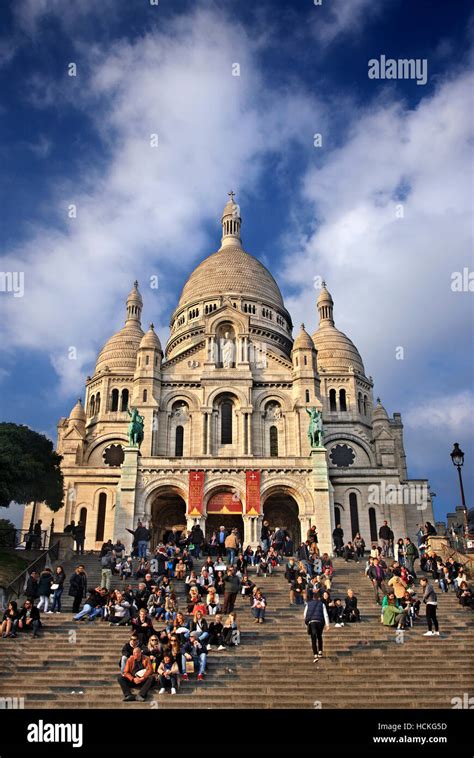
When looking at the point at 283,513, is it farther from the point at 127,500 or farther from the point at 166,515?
the point at 127,500

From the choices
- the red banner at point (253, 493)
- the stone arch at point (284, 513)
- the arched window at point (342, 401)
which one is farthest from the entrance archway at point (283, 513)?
the arched window at point (342, 401)

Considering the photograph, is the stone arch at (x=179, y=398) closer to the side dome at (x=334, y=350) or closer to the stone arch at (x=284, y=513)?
the stone arch at (x=284, y=513)

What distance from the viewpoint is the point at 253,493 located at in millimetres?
38969

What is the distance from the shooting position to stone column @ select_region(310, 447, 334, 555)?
1476 inches

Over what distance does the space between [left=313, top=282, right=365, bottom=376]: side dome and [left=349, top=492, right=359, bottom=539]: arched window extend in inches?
554

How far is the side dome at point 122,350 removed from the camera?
189 feet

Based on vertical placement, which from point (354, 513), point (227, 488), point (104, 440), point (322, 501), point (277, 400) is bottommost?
point (322, 501)

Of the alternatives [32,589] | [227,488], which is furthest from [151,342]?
[32,589]

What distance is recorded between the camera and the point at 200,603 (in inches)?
845

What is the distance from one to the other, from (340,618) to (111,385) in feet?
126

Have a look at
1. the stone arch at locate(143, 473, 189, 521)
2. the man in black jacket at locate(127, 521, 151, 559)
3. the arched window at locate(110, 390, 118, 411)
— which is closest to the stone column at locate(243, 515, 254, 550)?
the stone arch at locate(143, 473, 189, 521)

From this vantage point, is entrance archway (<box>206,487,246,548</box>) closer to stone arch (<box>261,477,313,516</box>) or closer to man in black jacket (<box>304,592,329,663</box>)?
stone arch (<box>261,477,313,516</box>)

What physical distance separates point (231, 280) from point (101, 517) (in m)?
25.1
